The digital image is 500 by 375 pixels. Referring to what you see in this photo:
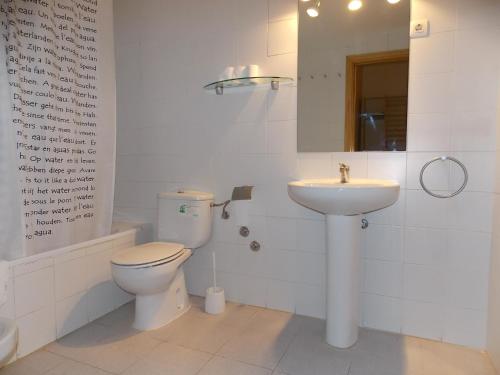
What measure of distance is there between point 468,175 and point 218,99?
1511 millimetres

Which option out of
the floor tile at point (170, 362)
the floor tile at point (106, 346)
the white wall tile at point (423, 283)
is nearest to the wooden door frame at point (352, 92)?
the white wall tile at point (423, 283)

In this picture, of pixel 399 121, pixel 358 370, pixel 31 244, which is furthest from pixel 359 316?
pixel 31 244

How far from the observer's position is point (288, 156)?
210cm

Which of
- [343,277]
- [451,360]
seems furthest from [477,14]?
[451,360]

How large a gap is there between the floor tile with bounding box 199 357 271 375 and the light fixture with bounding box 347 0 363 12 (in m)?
1.94

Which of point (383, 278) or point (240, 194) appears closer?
point (383, 278)

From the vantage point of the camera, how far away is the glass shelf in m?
2.06

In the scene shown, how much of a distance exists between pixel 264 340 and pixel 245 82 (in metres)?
1.52

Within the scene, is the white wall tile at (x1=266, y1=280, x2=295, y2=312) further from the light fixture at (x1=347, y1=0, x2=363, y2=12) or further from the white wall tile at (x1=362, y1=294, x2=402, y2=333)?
the light fixture at (x1=347, y1=0, x2=363, y2=12)

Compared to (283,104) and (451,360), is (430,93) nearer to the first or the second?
(283,104)

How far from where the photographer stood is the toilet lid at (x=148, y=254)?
6.00 feet

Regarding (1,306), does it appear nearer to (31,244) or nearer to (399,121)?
(31,244)

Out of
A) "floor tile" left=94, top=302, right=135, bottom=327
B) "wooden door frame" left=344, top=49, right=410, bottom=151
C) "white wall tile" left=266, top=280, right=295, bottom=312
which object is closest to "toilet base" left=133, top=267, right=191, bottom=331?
"floor tile" left=94, top=302, right=135, bottom=327

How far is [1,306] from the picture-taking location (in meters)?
1.59
